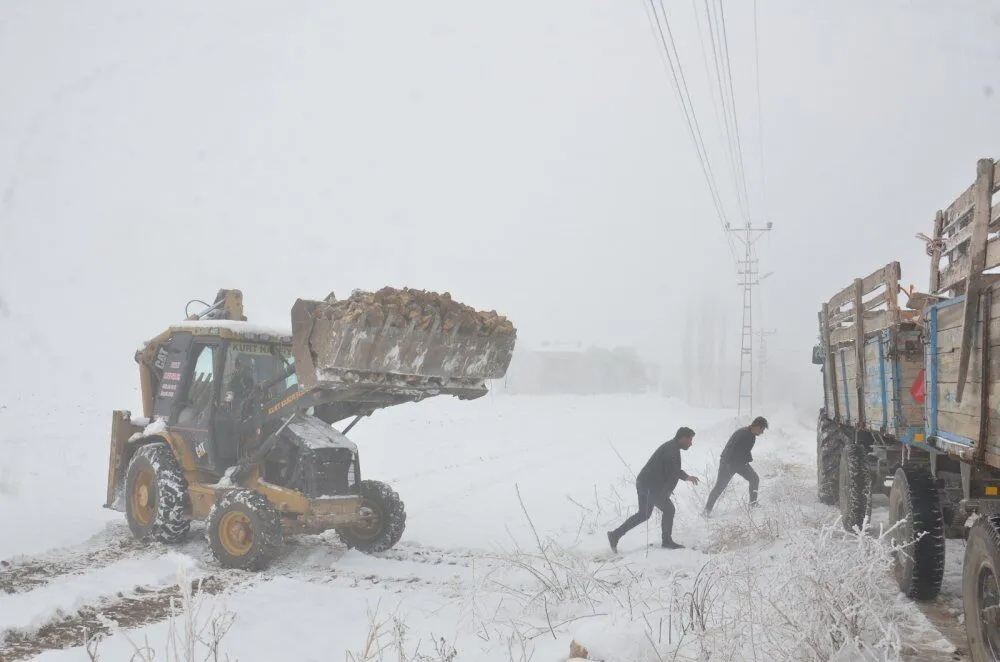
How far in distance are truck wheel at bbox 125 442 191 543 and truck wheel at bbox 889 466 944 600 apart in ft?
22.4

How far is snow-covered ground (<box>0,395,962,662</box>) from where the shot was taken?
4277 millimetres

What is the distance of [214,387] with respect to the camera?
845 centimetres

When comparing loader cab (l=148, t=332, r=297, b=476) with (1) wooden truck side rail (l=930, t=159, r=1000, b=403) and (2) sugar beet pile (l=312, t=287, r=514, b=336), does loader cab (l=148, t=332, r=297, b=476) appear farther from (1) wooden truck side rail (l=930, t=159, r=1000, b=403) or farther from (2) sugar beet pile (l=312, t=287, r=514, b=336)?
(1) wooden truck side rail (l=930, t=159, r=1000, b=403)

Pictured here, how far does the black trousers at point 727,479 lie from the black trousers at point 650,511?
1981 millimetres

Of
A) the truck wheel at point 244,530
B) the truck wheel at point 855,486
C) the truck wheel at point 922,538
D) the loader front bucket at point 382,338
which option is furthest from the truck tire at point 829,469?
the truck wheel at point 244,530

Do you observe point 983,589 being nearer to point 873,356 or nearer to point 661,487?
point 873,356

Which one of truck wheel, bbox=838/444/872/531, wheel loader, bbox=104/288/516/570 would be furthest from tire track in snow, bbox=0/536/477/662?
truck wheel, bbox=838/444/872/531

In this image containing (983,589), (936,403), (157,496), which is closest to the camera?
(983,589)

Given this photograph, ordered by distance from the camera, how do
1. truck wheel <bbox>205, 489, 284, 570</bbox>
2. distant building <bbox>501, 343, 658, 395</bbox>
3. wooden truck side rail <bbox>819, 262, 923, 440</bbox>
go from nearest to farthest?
wooden truck side rail <bbox>819, 262, 923, 440</bbox> → truck wheel <bbox>205, 489, 284, 570</bbox> → distant building <bbox>501, 343, 658, 395</bbox>

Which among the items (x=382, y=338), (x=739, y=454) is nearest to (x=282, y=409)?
(x=382, y=338)

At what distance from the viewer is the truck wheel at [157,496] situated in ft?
27.0

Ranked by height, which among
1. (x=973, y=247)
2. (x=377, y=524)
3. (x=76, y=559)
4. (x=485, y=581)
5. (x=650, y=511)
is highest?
(x=973, y=247)

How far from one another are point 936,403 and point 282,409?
18.7ft

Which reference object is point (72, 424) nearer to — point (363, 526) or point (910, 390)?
point (363, 526)
